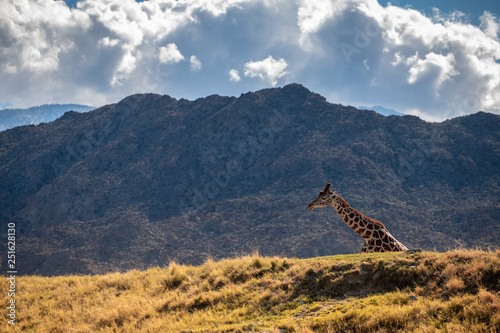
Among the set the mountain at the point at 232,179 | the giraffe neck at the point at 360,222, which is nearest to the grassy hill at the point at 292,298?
the giraffe neck at the point at 360,222

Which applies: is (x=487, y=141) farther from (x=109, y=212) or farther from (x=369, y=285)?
(x=369, y=285)

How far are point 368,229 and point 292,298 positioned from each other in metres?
7.50

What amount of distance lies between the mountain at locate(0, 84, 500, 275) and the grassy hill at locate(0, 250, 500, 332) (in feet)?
216

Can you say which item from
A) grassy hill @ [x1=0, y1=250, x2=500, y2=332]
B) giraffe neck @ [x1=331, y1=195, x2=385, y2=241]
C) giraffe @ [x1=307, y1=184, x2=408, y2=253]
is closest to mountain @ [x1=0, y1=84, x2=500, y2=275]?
giraffe @ [x1=307, y1=184, x2=408, y2=253]

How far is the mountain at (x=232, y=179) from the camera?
89188 millimetres

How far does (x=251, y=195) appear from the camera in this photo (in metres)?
113

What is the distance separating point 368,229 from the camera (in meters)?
18.6

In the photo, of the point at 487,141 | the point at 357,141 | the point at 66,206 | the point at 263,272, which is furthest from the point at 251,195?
the point at 263,272

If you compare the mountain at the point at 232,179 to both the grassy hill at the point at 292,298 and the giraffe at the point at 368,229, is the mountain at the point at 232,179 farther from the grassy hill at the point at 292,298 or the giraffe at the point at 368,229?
the grassy hill at the point at 292,298

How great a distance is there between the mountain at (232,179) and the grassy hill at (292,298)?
216 ft

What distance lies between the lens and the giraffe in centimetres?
1747

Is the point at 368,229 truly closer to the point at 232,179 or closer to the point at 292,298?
the point at 292,298

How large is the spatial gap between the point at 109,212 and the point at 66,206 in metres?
16.5

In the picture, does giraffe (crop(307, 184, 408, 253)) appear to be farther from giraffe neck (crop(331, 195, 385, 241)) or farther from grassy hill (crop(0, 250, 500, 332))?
grassy hill (crop(0, 250, 500, 332))
